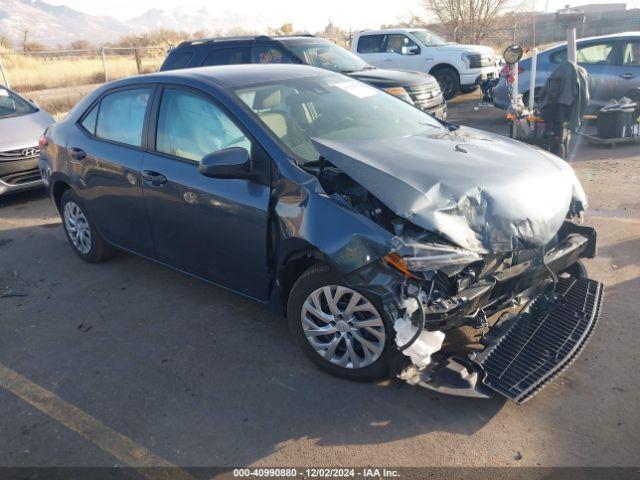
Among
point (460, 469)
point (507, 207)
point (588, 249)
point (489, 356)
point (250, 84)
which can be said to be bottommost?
point (460, 469)

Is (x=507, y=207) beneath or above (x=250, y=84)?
beneath

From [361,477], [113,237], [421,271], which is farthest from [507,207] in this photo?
[113,237]

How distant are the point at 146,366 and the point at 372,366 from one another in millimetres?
1533

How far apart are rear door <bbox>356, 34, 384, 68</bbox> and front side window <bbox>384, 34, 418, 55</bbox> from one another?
0.55ft

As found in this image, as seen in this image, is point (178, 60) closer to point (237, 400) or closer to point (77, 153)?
point (77, 153)

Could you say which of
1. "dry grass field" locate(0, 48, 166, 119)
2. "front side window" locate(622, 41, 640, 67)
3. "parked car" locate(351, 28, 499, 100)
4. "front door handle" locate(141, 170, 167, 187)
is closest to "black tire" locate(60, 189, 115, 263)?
"front door handle" locate(141, 170, 167, 187)

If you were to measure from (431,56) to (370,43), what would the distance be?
71.0 inches

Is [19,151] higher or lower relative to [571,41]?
lower

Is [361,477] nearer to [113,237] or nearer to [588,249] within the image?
[588,249]

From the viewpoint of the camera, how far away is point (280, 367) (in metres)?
3.55

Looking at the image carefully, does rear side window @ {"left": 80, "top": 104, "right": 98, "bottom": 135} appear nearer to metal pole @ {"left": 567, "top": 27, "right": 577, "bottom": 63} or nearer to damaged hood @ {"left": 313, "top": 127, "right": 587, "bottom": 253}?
damaged hood @ {"left": 313, "top": 127, "right": 587, "bottom": 253}

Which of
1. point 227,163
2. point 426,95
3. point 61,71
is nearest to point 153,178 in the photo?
point 227,163

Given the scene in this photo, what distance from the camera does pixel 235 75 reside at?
4176 millimetres

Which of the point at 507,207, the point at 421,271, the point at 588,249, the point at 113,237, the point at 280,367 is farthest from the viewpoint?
the point at 113,237
